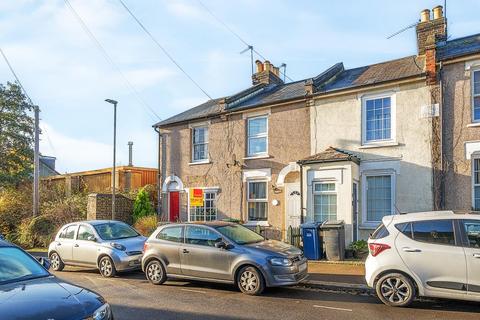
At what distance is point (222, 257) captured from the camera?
31.2 feet

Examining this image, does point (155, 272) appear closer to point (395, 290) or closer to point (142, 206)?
point (395, 290)

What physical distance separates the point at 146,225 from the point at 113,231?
6703 mm

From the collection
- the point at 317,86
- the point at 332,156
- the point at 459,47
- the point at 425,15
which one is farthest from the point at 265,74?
the point at 459,47

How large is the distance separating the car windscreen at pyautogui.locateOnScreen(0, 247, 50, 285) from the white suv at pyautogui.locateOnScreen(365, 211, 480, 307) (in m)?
5.68

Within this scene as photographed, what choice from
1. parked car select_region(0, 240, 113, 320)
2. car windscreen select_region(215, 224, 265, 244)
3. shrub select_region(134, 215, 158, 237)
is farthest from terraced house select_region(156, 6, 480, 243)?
parked car select_region(0, 240, 113, 320)

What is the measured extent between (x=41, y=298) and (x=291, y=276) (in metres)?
5.38

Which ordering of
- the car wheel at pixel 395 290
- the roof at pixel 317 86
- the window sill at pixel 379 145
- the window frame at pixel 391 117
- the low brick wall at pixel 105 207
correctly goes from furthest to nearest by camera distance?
1. the low brick wall at pixel 105 207
2. the roof at pixel 317 86
3. the window frame at pixel 391 117
4. the window sill at pixel 379 145
5. the car wheel at pixel 395 290

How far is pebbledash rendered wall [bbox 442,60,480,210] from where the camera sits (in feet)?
44.2

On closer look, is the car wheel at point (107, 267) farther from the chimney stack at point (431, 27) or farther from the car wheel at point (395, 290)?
the chimney stack at point (431, 27)

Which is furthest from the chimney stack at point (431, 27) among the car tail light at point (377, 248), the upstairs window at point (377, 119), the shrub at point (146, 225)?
the shrub at point (146, 225)

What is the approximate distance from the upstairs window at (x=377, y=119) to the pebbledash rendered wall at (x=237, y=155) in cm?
230

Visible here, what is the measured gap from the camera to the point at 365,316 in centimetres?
740

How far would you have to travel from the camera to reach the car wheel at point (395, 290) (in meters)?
7.84

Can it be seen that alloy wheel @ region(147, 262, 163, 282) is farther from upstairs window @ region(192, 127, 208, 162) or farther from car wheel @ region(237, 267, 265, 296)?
upstairs window @ region(192, 127, 208, 162)
